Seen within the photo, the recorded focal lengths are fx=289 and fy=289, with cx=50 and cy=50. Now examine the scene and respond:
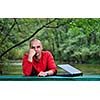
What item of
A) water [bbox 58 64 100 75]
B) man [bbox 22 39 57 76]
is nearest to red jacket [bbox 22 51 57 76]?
man [bbox 22 39 57 76]

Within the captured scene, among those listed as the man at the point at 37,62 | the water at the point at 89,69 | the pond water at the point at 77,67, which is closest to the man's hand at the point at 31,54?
the man at the point at 37,62

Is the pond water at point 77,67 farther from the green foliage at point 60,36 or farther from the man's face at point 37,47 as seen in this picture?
the man's face at point 37,47

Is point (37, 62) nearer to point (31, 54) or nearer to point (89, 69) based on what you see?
point (31, 54)

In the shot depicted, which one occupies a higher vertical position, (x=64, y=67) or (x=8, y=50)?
(x=8, y=50)

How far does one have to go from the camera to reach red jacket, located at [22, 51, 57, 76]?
2965 mm

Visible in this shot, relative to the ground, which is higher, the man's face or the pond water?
the man's face

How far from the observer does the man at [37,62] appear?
2.96m

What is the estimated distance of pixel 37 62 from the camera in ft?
9.80

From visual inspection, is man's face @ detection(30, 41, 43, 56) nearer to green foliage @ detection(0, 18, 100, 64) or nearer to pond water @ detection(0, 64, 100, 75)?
green foliage @ detection(0, 18, 100, 64)

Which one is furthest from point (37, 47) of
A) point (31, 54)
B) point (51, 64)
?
point (51, 64)
